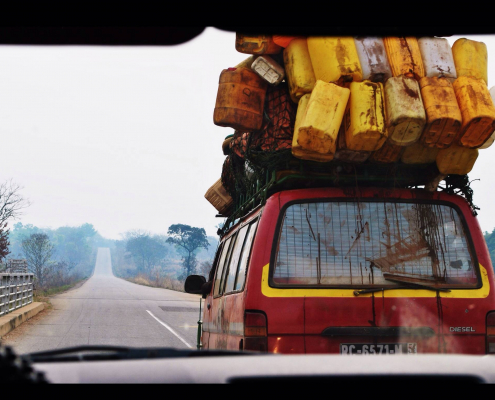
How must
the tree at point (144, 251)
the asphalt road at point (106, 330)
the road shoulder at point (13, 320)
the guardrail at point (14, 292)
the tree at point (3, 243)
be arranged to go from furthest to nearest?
the tree at point (144, 251) → the tree at point (3, 243) → the guardrail at point (14, 292) → the road shoulder at point (13, 320) → the asphalt road at point (106, 330)

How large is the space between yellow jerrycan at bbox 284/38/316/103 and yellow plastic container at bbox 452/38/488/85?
103 cm

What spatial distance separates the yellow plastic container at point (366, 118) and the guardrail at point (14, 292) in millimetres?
13144

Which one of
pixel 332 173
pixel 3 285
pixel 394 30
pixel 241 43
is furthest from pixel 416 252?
pixel 3 285

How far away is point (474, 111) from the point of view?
153 inches

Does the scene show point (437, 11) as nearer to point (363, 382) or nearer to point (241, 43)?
point (241, 43)

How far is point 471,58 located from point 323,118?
1.23m

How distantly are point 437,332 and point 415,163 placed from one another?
1.24 m

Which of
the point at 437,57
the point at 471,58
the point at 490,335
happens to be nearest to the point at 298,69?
the point at 437,57

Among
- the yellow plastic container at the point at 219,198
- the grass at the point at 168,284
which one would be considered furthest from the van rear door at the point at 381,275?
the grass at the point at 168,284

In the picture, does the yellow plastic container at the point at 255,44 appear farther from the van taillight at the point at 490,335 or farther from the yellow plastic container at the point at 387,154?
the van taillight at the point at 490,335

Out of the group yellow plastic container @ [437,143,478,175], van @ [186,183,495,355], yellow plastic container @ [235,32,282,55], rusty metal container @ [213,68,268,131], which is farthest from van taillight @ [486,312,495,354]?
yellow plastic container @ [235,32,282,55]

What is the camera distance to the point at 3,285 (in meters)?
15.4

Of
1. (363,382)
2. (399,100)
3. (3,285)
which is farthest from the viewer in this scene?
(3,285)

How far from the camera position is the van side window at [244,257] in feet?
14.3
